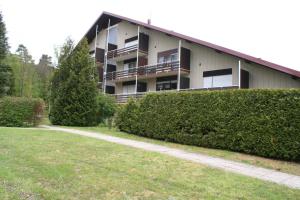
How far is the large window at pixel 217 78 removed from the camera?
23402 mm

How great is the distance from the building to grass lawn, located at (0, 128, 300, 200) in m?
12.9

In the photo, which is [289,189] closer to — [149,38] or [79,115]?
[79,115]

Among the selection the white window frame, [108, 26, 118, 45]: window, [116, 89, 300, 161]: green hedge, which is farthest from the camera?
[108, 26, 118, 45]: window

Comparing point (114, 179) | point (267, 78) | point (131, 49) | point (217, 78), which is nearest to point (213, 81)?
point (217, 78)

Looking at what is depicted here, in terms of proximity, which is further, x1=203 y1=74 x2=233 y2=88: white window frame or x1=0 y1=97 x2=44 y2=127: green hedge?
x1=203 y1=74 x2=233 y2=88: white window frame

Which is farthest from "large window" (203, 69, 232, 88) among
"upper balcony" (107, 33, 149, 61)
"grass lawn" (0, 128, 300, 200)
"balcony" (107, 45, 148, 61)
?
"grass lawn" (0, 128, 300, 200)

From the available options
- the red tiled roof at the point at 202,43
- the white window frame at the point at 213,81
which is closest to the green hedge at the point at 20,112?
the red tiled roof at the point at 202,43

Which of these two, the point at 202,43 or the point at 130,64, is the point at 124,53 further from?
the point at 202,43

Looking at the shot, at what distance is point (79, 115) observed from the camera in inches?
901

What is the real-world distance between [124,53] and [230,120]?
70.8ft

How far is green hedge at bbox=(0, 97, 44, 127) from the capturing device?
20.0 meters

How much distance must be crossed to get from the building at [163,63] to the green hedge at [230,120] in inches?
299

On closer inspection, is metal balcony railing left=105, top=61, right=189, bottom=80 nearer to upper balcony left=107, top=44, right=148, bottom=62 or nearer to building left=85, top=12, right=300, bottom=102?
building left=85, top=12, right=300, bottom=102

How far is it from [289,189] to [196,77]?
1932 centimetres
